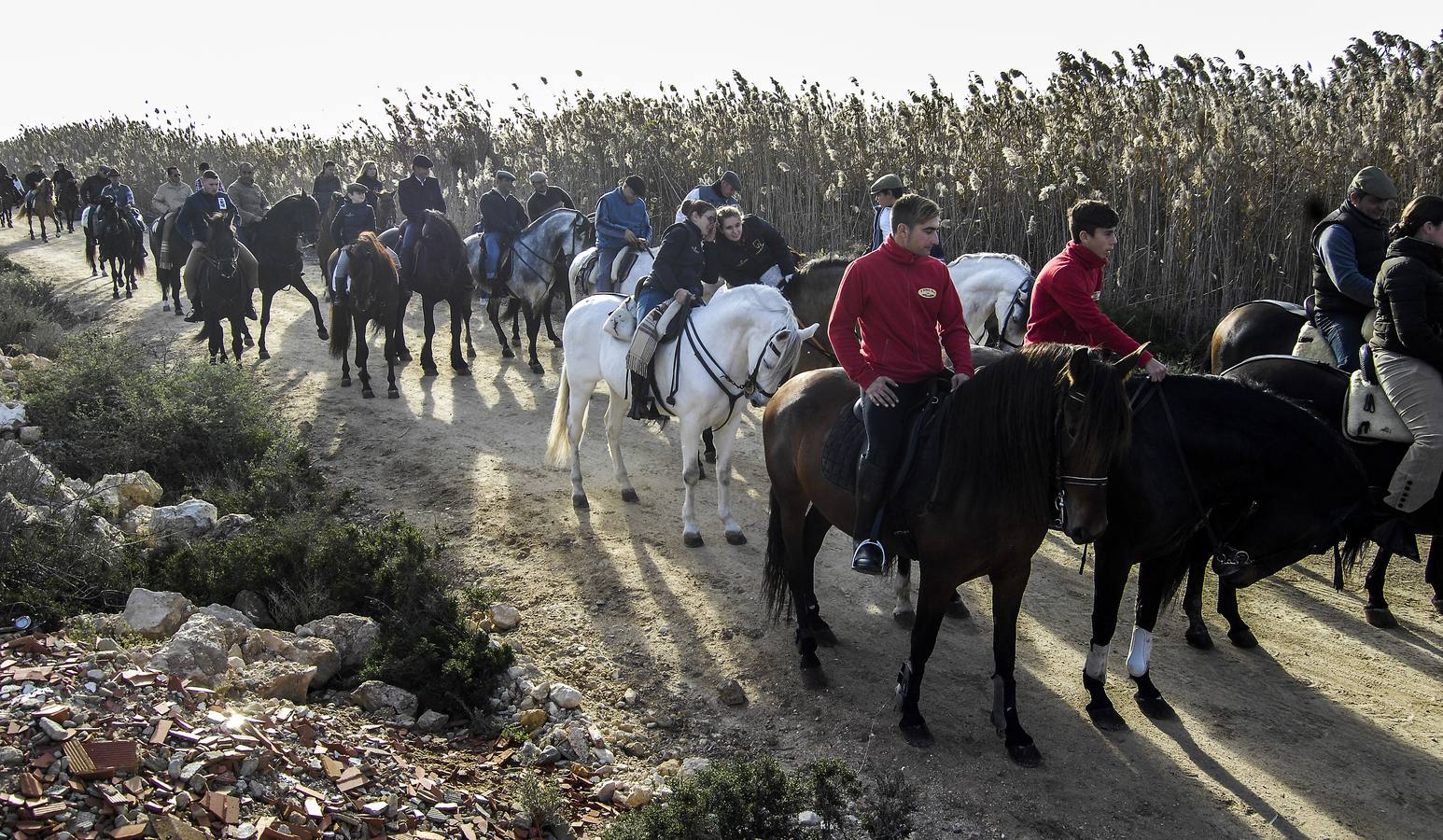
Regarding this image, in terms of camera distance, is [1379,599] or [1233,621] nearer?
[1233,621]

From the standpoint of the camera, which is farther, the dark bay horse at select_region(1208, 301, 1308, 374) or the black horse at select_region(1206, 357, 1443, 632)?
the dark bay horse at select_region(1208, 301, 1308, 374)

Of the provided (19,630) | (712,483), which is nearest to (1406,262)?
(712,483)

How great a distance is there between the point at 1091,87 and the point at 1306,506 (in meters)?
8.93

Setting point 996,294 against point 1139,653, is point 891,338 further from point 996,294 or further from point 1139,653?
point 996,294

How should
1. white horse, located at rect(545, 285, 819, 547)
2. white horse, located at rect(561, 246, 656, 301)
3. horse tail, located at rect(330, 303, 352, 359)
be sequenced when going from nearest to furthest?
white horse, located at rect(545, 285, 819, 547) → white horse, located at rect(561, 246, 656, 301) → horse tail, located at rect(330, 303, 352, 359)

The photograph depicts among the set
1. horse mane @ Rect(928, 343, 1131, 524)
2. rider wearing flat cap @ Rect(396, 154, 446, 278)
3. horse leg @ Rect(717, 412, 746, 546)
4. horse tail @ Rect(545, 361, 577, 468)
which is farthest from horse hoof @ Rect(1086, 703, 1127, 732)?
rider wearing flat cap @ Rect(396, 154, 446, 278)

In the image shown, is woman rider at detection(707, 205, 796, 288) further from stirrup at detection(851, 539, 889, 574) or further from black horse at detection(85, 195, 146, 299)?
black horse at detection(85, 195, 146, 299)

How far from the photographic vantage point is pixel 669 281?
820 centimetres

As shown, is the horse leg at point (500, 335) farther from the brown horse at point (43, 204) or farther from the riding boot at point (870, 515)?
the brown horse at point (43, 204)

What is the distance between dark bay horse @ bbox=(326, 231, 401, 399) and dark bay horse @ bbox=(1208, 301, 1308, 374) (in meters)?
9.06

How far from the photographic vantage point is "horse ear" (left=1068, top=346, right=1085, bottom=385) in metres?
4.16

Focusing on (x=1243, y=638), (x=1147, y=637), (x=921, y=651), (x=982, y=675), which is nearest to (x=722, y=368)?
(x=982, y=675)

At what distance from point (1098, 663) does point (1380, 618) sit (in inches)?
98.9

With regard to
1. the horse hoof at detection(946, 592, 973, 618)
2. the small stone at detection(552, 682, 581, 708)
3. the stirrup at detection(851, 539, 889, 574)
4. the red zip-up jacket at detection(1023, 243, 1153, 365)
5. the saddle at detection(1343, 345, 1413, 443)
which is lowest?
the small stone at detection(552, 682, 581, 708)
